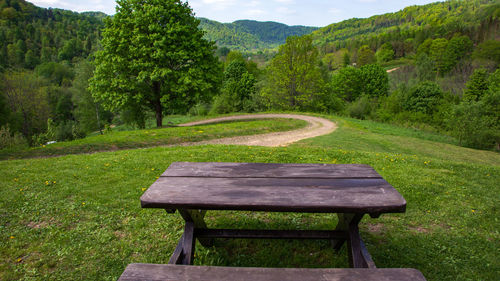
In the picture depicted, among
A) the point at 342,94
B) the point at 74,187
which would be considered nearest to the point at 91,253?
the point at 74,187

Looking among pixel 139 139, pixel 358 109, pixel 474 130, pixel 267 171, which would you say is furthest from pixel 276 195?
pixel 358 109

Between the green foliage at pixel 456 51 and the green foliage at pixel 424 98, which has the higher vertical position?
the green foliage at pixel 456 51

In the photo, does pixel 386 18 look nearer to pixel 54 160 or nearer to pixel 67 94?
pixel 67 94

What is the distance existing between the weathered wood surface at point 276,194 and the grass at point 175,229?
3.97 ft

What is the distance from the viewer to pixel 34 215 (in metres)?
4.25

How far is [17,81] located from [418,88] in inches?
2198

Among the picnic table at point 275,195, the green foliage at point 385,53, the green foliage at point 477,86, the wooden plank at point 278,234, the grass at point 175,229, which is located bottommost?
the grass at point 175,229

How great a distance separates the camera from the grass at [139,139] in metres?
10.2

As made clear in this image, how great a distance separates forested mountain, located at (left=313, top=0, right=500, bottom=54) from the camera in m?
74.8

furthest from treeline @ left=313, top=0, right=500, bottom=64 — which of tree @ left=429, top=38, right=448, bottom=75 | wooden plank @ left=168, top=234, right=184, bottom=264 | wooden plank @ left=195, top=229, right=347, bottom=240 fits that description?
wooden plank @ left=168, top=234, right=184, bottom=264

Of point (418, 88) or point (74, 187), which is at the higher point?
point (418, 88)

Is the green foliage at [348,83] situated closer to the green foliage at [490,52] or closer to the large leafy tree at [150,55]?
the green foliage at [490,52]

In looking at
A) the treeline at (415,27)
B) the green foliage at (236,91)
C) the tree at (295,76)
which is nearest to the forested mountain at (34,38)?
the green foliage at (236,91)

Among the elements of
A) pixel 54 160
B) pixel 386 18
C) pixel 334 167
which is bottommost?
pixel 54 160
